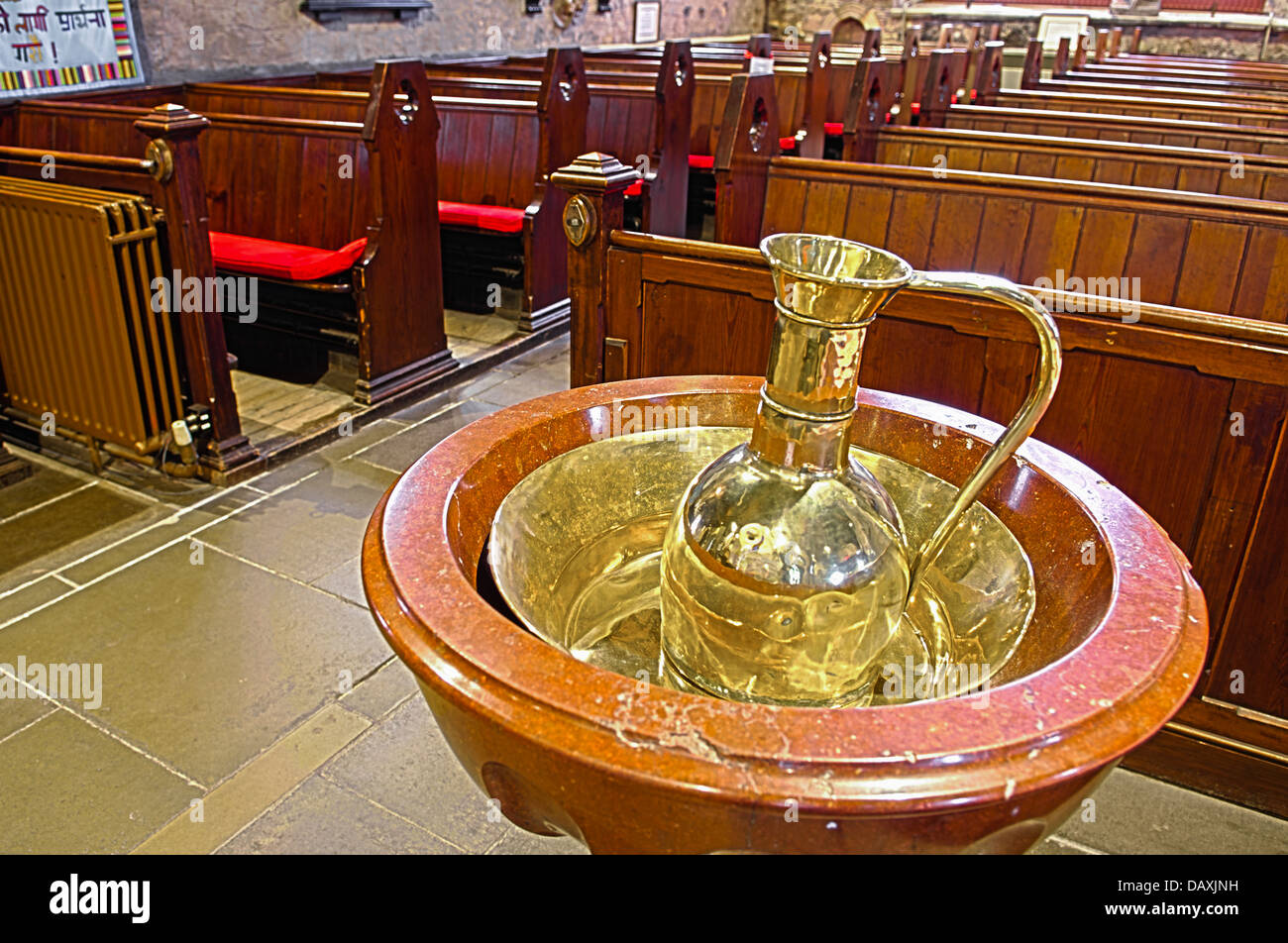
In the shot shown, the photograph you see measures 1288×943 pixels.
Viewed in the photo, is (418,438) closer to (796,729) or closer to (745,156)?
(745,156)

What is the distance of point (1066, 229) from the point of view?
257 cm

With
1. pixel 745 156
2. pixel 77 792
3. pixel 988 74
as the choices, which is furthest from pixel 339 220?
pixel 988 74

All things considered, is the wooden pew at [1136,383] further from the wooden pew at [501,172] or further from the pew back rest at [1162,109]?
the pew back rest at [1162,109]

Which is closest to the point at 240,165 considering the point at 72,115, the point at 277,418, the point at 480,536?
the point at 72,115

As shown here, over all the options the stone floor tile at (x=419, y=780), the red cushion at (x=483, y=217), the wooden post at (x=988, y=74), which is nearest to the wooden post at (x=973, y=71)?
the wooden post at (x=988, y=74)

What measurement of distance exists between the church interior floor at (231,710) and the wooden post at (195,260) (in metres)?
0.20

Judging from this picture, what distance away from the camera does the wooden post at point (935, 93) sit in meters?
4.29

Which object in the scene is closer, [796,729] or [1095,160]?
[796,729]

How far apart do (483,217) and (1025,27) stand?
11.6 metres

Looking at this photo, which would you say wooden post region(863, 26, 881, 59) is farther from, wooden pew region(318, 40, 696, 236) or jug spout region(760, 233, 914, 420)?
jug spout region(760, 233, 914, 420)

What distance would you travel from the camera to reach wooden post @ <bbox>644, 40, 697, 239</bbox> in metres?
4.20

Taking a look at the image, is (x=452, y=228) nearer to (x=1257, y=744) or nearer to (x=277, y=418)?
(x=277, y=418)

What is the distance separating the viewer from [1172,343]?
1.68 meters

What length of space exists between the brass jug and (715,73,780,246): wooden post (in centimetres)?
204
